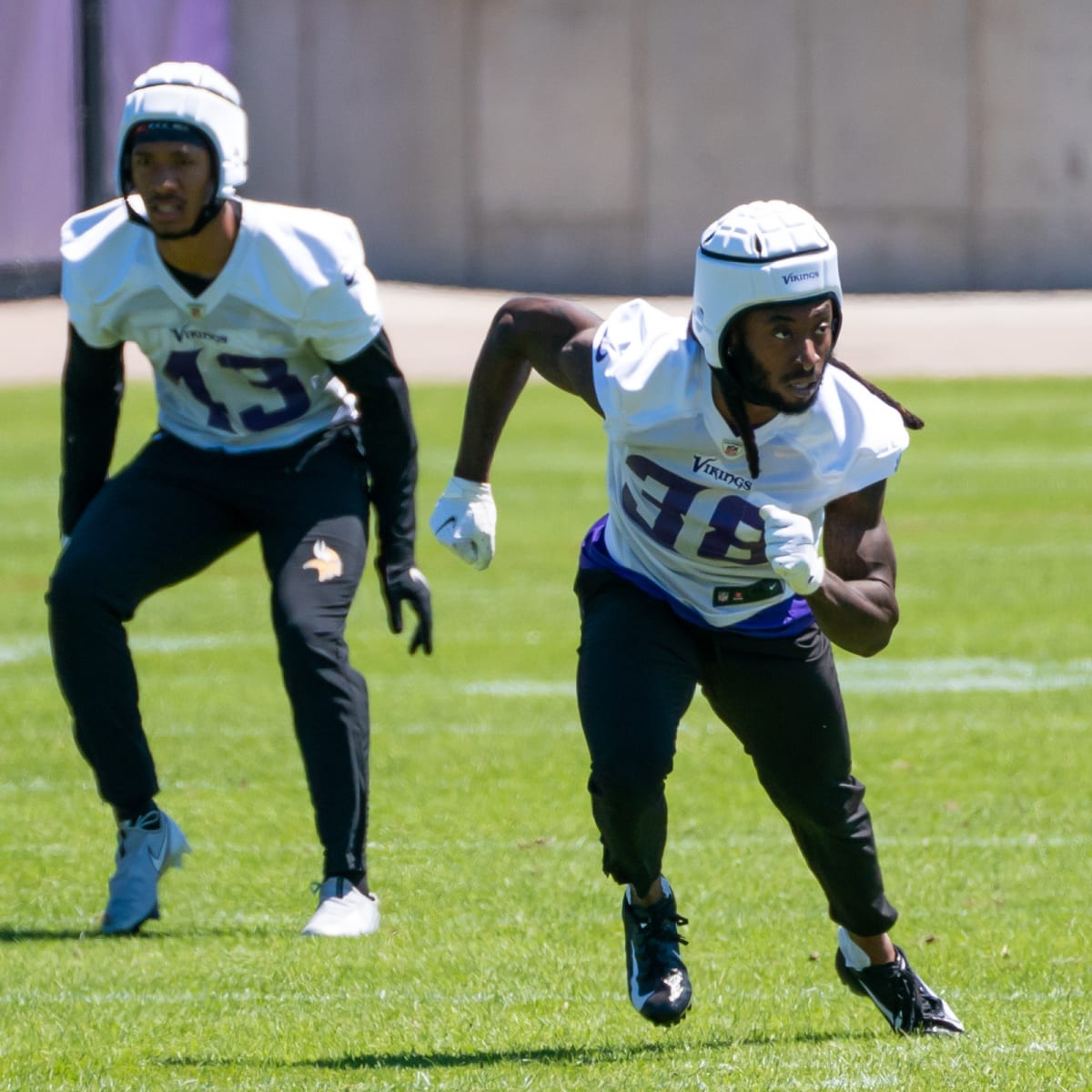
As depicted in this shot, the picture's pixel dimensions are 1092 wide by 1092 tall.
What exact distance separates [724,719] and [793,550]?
2.33 feet

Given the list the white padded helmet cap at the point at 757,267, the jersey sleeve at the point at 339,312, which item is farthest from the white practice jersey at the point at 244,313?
the white padded helmet cap at the point at 757,267

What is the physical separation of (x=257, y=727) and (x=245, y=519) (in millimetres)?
2588

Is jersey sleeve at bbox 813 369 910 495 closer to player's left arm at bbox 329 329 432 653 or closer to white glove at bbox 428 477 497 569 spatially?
white glove at bbox 428 477 497 569

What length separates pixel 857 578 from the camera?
424 cm

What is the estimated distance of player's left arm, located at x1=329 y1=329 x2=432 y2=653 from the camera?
5520mm

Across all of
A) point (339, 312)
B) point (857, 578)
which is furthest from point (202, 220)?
point (857, 578)

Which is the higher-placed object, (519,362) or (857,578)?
(519,362)

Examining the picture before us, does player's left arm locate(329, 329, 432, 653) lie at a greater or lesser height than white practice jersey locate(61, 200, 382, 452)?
lesser

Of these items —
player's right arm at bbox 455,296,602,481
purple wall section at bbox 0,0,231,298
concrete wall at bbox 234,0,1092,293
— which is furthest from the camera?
concrete wall at bbox 234,0,1092,293

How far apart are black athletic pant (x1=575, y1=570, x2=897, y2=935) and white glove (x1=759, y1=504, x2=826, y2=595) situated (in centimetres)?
47

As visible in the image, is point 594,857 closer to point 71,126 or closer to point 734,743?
point 734,743

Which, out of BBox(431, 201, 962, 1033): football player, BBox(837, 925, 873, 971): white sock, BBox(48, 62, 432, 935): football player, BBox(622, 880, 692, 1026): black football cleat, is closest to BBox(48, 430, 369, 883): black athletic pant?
BBox(48, 62, 432, 935): football player

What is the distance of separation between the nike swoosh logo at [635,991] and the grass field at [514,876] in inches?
4.3

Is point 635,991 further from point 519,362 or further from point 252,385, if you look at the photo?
point 252,385
